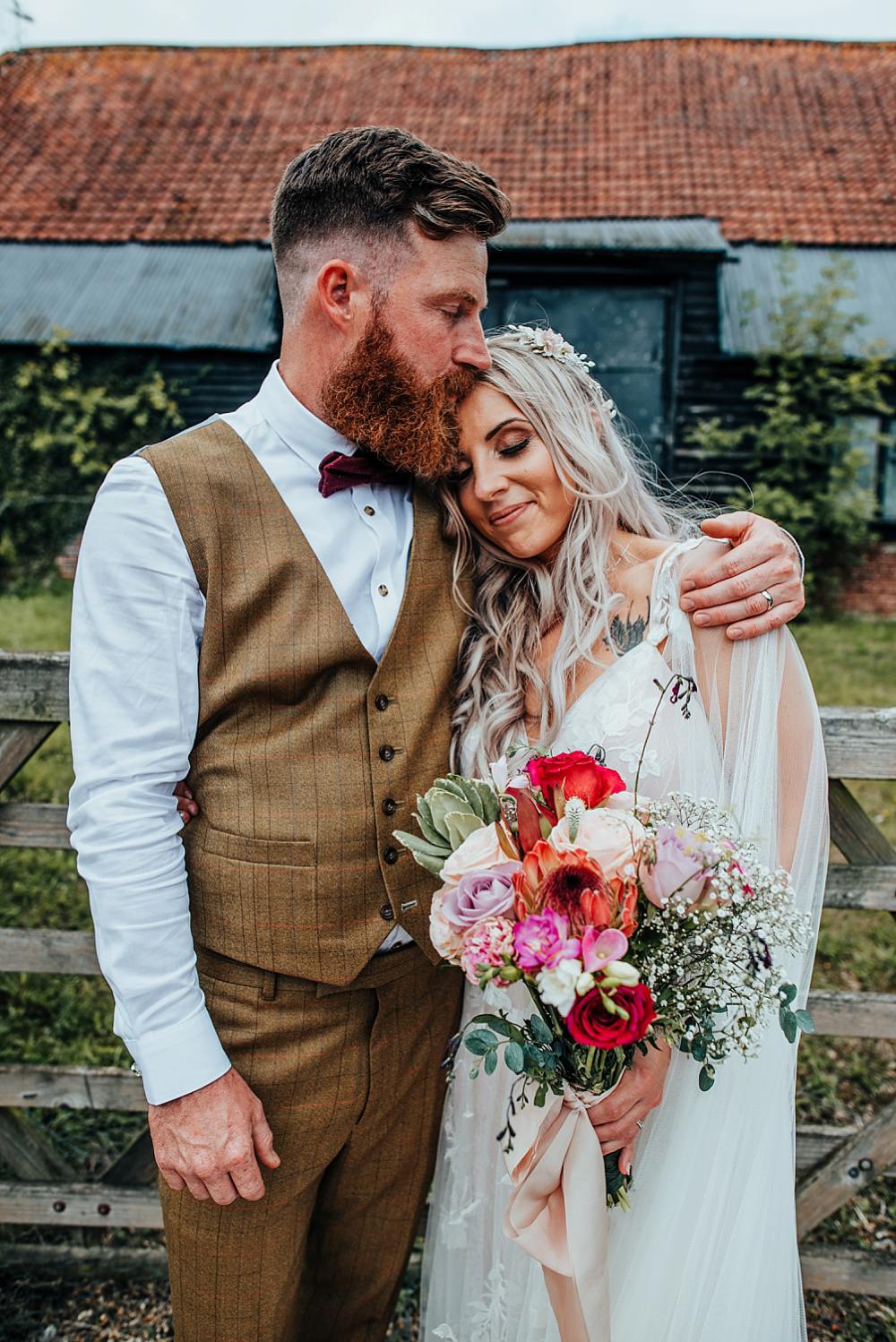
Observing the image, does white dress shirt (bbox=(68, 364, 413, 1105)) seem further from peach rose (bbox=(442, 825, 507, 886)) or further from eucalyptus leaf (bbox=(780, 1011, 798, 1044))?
eucalyptus leaf (bbox=(780, 1011, 798, 1044))

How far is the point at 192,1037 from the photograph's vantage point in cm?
168

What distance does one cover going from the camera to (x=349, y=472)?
6.28 feet

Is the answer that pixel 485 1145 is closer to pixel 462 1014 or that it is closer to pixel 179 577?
pixel 462 1014

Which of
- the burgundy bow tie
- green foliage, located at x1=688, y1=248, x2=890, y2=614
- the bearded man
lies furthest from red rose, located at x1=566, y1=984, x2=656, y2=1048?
green foliage, located at x1=688, y1=248, x2=890, y2=614

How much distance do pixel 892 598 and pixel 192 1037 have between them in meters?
10.9

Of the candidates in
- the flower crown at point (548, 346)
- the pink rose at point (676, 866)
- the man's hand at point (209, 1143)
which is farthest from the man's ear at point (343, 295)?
the man's hand at point (209, 1143)

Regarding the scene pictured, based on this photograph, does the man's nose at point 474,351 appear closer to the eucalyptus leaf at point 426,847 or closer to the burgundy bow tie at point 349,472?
the burgundy bow tie at point 349,472

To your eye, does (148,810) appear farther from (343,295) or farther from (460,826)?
(343,295)

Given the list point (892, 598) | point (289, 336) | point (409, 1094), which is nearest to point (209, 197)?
point (892, 598)

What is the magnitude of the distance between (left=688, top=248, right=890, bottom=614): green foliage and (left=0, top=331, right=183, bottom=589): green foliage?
20.1ft

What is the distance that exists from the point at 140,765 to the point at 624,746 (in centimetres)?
89

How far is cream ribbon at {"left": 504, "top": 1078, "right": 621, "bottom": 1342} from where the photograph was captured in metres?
1.60

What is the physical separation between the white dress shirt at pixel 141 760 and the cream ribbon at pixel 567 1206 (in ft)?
1.86

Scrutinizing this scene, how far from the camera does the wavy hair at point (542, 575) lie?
6.61 feet
